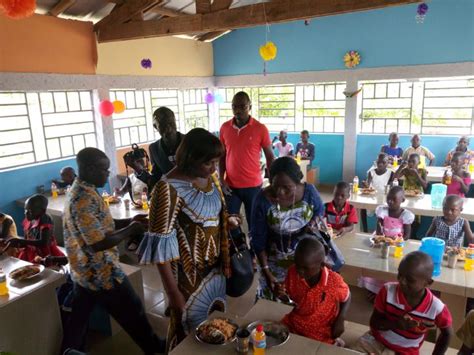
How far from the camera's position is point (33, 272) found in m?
2.95

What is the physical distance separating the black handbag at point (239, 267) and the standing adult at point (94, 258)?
0.76 metres

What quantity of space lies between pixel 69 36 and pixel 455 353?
747 cm

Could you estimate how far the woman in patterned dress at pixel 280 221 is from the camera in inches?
94.3

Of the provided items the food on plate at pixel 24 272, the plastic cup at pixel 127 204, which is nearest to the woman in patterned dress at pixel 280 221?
the food on plate at pixel 24 272

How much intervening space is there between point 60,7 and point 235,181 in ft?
15.9

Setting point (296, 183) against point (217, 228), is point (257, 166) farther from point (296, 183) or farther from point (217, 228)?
point (217, 228)

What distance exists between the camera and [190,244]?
202 centimetres

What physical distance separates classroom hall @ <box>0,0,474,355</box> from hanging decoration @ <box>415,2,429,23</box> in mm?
36

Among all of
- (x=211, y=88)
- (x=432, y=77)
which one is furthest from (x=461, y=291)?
(x=211, y=88)

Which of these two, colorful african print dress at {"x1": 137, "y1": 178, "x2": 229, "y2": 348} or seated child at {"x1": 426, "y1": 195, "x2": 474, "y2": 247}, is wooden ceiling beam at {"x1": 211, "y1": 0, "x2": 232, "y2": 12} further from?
colorful african print dress at {"x1": 137, "y1": 178, "x2": 229, "y2": 348}

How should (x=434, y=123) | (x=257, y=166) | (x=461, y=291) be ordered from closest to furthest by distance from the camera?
1. (x=461, y=291)
2. (x=257, y=166)
3. (x=434, y=123)

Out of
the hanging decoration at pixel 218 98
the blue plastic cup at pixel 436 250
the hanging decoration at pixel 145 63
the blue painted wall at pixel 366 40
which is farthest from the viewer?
the hanging decoration at pixel 218 98

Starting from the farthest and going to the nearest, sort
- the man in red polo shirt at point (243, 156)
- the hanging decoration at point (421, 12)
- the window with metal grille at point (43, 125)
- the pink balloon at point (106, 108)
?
the hanging decoration at point (421, 12), the pink balloon at point (106, 108), the window with metal grille at point (43, 125), the man in red polo shirt at point (243, 156)

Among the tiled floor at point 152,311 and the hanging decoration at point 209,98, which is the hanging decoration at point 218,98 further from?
the tiled floor at point 152,311
